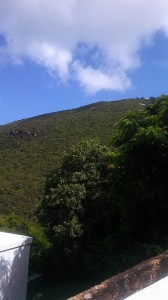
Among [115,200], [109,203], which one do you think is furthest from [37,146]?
[115,200]

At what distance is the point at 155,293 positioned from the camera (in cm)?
Result: 380

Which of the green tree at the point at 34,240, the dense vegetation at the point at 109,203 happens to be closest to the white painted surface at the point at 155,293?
the dense vegetation at the point at 109,203

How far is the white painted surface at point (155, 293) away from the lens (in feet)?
12.1

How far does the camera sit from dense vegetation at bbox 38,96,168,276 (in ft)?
34.0

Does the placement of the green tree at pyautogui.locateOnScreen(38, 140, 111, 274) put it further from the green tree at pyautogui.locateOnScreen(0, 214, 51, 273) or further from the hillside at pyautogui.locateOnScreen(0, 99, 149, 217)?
the hillside at pyautogui.locateOnScreen(0, 99, 149, 217)

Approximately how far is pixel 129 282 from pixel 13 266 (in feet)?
19.7

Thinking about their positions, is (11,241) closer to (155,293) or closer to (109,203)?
(109,203)

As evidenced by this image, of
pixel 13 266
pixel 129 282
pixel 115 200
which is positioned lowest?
pixel 13 266

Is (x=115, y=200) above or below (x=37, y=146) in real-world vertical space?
below

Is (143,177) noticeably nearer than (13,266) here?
No

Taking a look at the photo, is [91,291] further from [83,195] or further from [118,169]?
[83,195]

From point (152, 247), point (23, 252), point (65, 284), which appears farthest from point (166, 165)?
point (65, 284)

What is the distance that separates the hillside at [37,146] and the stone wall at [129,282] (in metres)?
22.2

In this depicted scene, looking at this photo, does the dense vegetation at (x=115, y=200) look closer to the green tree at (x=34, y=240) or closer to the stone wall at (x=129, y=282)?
the green tree at (x=34, y=240)
